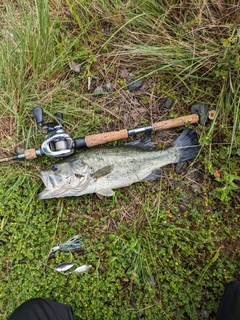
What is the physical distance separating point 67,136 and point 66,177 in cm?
40

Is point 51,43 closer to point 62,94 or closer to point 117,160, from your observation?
point 62,94

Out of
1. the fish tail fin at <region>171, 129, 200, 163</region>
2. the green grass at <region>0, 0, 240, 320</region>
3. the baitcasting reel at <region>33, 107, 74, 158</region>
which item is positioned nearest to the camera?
the baitcasting reel at <region>33, 107, 74, 158</region>

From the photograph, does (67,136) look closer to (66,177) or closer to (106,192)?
(66,177)

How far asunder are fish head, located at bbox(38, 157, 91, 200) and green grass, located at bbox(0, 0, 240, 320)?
30cm

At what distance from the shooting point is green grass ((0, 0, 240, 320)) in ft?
10.6

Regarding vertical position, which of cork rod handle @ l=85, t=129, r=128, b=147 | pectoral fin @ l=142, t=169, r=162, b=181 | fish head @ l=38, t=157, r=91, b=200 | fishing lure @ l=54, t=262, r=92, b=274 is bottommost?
fishing lure @ l=54, t=262, r=92, b=274

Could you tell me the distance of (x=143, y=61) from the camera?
3455 millimetres

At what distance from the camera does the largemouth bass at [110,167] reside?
315cm

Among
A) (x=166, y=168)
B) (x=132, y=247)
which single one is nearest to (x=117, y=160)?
(x=166, y=168)

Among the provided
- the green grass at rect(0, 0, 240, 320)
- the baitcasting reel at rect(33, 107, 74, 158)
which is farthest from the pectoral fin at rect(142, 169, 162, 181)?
the baitcasting reel at rect(33, 107, 74, 158)

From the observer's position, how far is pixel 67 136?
10.3 feet

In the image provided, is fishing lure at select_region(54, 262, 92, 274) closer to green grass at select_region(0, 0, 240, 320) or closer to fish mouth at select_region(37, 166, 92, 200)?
green grass at select_region(0, 0, 240, 320)

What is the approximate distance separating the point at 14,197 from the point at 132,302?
164 centimetres

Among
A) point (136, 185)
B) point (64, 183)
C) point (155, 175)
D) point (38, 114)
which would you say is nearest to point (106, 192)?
point (136, 185)
